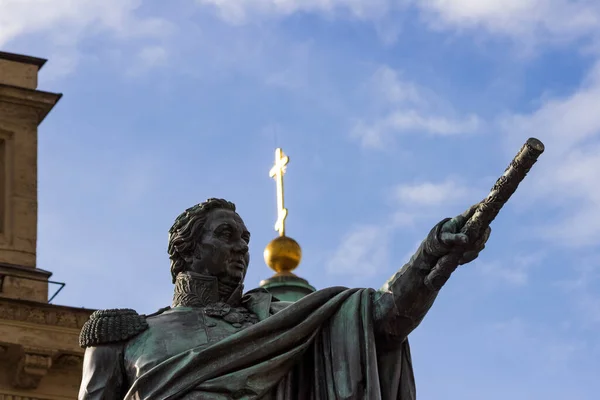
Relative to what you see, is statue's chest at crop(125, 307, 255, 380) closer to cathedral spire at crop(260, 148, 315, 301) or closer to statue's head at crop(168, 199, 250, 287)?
statue's head at crop(168, 199, 250, 287)

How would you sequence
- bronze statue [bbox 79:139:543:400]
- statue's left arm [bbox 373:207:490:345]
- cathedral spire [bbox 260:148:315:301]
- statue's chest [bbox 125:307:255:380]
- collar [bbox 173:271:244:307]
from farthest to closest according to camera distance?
cathedral spire [bbox 260:148:315:301] < collar [bbox 173:271:244:307] < statue's chest [bbox 125:307:255:380] < bronze statue [bbox 79:139:543:400] < statue's left arm [bbox 373:207:490:345]

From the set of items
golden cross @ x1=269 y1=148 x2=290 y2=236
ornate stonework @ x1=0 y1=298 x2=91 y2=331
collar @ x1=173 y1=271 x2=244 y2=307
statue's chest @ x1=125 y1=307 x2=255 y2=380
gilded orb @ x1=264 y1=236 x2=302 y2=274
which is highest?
golden cross @ x1=269 y1=148 x2=290 y2=236

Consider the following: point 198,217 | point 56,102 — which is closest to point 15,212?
point 56,102

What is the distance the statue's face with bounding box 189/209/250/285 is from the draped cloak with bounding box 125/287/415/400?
650 millimetres

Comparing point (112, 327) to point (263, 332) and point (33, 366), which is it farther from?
point (33, 366)

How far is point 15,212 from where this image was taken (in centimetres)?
4650

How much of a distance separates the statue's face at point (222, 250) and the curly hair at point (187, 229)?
0.14 feet

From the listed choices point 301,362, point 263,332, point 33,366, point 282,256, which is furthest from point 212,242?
point 282,256

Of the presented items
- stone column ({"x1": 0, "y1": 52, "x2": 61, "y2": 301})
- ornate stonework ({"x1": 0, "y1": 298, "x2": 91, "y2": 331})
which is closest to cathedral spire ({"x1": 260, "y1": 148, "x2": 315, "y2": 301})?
stone column ({"x1": 0, "y1": 52, "x2": 61, "y2": 301})

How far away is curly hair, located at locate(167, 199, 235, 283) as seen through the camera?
16.8m

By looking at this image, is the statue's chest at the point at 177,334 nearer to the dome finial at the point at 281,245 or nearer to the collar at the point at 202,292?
the collar at the point at 202,292

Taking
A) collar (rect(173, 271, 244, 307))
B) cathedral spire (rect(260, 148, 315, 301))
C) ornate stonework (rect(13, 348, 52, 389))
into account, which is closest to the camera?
collar (rect(173, 271, 244, 307))

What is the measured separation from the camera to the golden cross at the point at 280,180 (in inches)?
1901

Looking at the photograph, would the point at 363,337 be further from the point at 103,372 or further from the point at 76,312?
the point at 76,312
